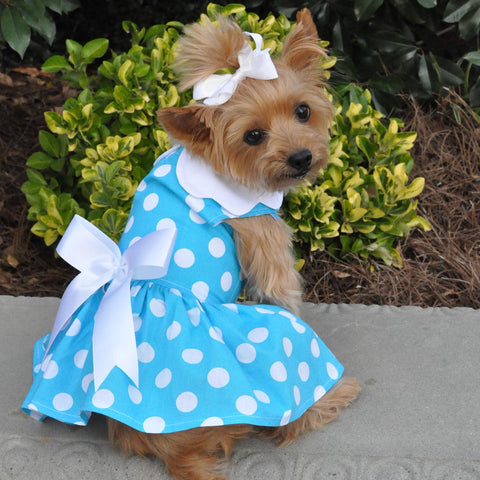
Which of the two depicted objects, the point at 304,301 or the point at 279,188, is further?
the point at 304,301

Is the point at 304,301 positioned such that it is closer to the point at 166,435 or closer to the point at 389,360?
the point at 389,360

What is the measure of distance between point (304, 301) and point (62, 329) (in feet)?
4.80

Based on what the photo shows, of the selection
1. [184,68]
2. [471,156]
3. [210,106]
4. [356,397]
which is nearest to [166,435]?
[356,397]

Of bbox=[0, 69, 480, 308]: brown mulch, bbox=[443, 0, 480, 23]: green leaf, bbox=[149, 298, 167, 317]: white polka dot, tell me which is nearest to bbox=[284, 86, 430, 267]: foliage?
bbox=[0, 69, 480, 308]: brown mulch

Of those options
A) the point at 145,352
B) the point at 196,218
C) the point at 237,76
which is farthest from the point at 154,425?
the point at 237,76

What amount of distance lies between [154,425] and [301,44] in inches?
49.3

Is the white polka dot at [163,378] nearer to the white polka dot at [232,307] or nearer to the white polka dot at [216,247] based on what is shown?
the white polka dot at [232,307]

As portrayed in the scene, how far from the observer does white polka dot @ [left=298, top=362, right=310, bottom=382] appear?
2.05 meters

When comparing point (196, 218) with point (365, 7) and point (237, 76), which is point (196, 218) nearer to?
point (237, 76)

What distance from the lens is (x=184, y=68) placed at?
1964mm

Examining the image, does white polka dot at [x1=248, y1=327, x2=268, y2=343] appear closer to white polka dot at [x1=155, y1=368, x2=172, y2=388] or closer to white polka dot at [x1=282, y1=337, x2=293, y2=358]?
white polka dot at [x1=282, y1=337, x2=293, y2=358]

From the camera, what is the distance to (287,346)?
200 cm

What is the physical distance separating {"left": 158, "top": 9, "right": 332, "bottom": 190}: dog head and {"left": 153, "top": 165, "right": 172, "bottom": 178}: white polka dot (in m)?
0.12

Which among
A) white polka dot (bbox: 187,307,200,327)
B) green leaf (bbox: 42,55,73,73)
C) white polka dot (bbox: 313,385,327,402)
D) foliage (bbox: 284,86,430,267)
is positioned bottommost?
foliage (bbox: 284,86,430,267)
